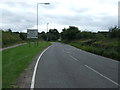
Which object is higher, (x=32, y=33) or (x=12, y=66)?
(x=32, y=33)

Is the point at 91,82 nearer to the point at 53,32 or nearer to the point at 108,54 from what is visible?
the point at 108,54

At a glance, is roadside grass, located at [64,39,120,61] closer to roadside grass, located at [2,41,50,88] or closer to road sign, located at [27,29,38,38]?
roadside grass, located at [2,41,50,88]

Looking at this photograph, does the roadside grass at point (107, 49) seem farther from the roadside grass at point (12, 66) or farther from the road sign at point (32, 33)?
the road sign at point (32, 33)

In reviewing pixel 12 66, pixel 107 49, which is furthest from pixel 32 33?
pixel 12 66

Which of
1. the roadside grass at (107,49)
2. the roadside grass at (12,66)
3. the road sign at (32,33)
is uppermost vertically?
the road sign at (32,33)

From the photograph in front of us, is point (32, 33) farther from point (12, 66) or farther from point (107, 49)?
point (12, 66)

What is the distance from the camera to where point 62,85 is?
30.9ft

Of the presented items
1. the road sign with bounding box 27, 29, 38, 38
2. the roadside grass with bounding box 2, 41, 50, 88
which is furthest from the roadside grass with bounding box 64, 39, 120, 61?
the road sign with bounding box 27, 29, 38, 38

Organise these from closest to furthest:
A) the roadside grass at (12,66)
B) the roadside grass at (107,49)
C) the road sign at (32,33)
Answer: the roadside grass at (12,66), the roadside grass at (107,49), the road sign at (32,33)

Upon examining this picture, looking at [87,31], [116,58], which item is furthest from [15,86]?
[87,31]

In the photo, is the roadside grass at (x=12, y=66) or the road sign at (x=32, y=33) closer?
the roadside grass at (x=12, y=66)

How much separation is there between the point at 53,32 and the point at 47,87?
179927 millimetres

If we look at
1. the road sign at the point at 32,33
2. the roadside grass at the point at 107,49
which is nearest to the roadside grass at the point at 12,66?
the roadside grass at the point at 107,49

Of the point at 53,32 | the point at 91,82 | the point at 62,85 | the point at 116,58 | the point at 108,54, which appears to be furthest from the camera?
the point at 53,32
